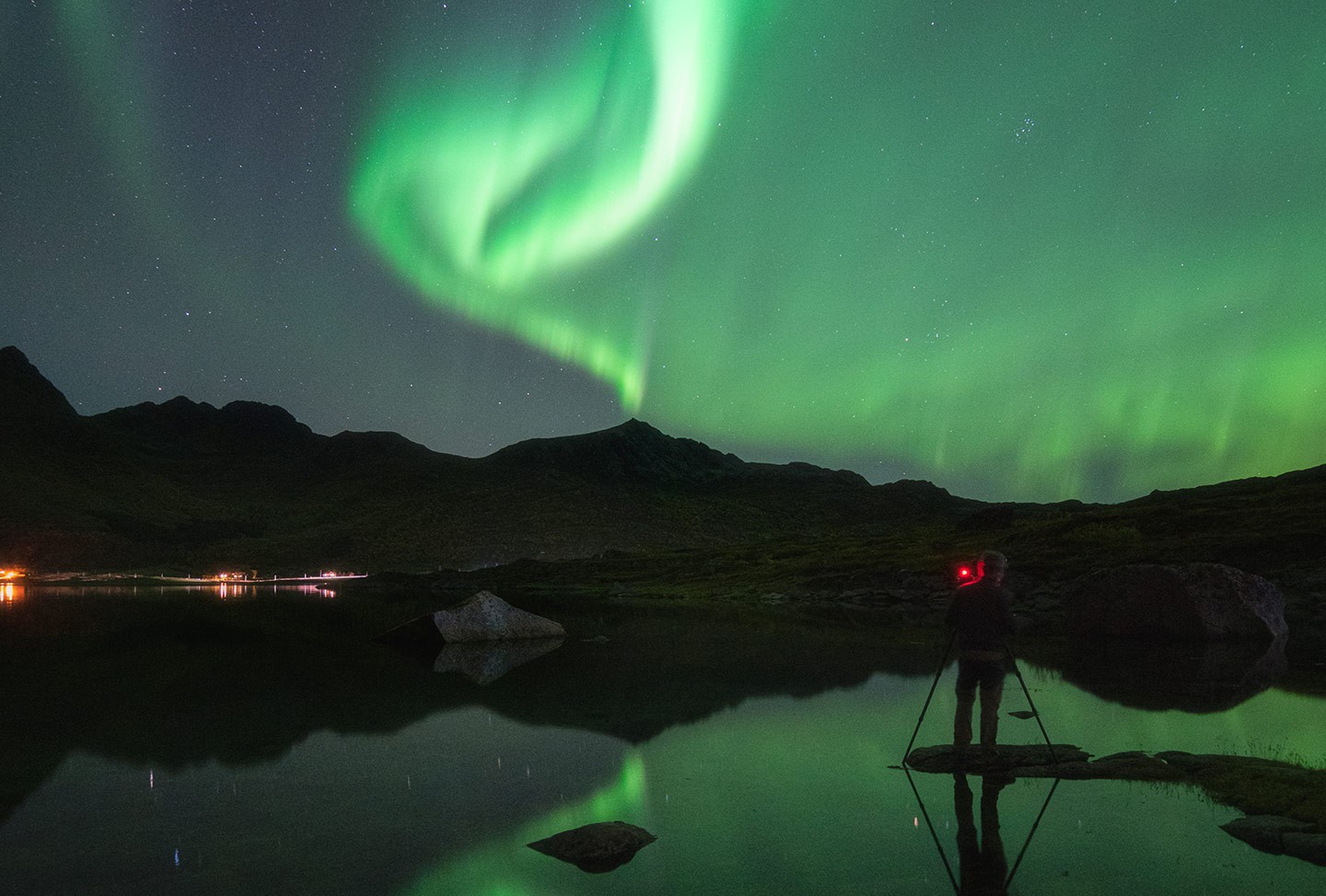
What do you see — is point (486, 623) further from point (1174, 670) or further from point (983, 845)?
point (983, 845)

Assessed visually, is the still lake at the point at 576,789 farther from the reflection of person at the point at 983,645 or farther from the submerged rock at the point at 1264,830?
the reflection of person at the point at 983,645

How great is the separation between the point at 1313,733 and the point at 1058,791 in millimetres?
6613

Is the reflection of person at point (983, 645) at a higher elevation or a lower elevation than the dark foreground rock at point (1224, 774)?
higher

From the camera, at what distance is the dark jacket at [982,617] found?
1211 centimetres

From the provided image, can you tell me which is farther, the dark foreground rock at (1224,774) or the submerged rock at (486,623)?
the submerged rock at (486,623)

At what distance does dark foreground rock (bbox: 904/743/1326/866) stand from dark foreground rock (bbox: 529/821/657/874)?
202 inches

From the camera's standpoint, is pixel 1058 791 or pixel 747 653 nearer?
pixel 1058 791

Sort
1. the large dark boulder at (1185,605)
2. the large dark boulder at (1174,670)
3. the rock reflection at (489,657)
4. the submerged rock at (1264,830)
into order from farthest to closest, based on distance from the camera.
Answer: the large dark boulder at (1185,605), the rock reflection at (489,657), the large dark boulder at (1174,670), the submerged rock at (1264,830)

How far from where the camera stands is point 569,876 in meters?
7.98

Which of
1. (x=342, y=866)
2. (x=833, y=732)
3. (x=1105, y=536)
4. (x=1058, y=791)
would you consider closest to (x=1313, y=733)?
(x=1058, y=791)

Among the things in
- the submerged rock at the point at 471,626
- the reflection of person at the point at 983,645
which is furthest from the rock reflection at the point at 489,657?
the reflection of person at the point at 983,645

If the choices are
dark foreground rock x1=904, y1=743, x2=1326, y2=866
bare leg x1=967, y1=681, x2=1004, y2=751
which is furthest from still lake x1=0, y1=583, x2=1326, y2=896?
bare leg x1=967, y1=681, x2=1004, y2=751

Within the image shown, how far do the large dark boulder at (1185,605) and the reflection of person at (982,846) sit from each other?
995 inches

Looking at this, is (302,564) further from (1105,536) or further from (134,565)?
(1105,536)
